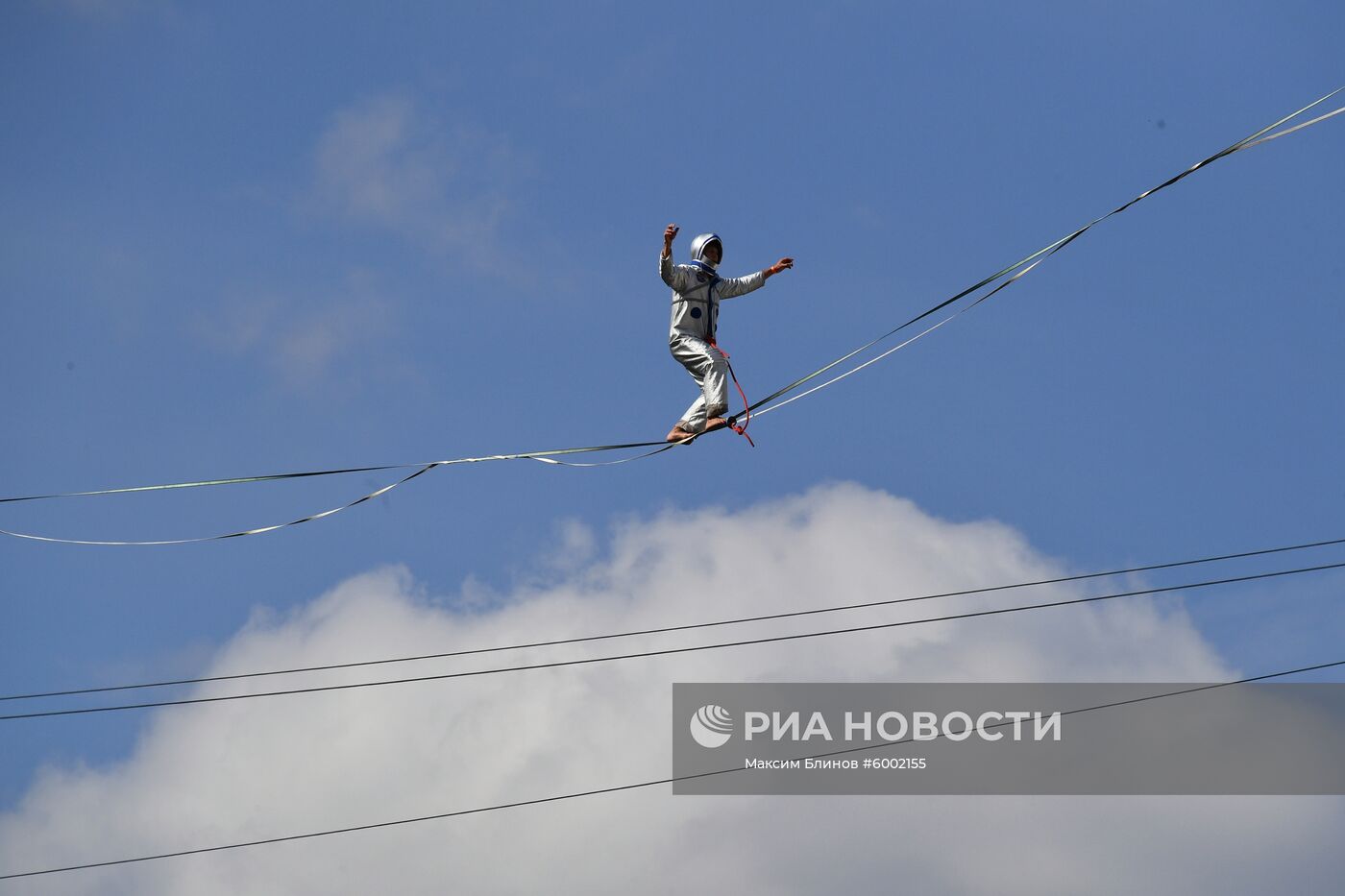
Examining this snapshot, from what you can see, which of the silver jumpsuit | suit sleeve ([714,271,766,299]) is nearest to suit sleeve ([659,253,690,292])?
→ the silver jumpsuit

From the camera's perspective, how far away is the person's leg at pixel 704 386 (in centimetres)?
2070

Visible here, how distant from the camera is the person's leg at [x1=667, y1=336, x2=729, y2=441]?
2070 centimetres

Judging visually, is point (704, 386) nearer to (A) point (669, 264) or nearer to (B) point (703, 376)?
(B) point (703, 376)

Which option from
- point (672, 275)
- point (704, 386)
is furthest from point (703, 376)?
point (672, 275)

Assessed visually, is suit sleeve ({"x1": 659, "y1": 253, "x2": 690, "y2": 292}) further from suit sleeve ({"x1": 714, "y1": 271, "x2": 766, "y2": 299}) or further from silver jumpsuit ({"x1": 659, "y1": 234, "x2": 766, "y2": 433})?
suit sleeve ({"x1": 714, "y1": 271, "x2": 766, "y2": 299})

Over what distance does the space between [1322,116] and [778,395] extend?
6.07 meters

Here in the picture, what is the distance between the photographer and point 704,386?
2094cm

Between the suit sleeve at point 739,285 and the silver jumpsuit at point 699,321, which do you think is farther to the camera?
the suit sleeve at point 739,285

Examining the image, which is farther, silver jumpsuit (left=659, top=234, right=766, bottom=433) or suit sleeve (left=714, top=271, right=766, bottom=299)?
suit sleeve (left=714, top=271, right=766, bottom=299)

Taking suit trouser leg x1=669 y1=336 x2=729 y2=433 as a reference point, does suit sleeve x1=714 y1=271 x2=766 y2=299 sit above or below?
above

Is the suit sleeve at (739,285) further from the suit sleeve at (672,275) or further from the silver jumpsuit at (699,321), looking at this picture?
the suit sleeve at (672,275)

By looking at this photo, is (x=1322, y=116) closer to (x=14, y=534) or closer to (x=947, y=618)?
(x=947, y=618)

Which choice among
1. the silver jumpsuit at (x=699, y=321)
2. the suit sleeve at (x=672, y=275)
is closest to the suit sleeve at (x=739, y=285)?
the silver jumpsuit at (x=699, y=321)

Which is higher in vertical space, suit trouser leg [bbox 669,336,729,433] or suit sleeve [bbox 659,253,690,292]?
suit sleeve [bbox 659,253,690,292]
